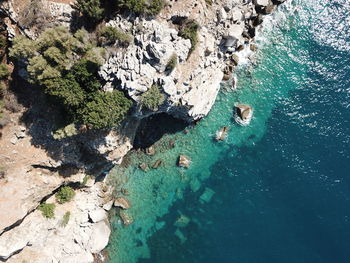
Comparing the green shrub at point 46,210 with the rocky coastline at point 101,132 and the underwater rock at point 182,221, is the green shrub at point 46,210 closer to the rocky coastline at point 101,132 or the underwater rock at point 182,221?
the rocky coastline at point 101,132

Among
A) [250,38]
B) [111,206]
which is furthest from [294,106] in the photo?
[111,206]

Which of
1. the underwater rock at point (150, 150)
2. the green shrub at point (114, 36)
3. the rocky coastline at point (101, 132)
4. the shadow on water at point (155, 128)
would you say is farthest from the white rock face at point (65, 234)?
the green shrub at point (114, 36)

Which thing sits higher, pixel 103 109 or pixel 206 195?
pixel 103 109

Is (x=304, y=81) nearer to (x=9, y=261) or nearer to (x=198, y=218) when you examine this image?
(x=198, y=218)

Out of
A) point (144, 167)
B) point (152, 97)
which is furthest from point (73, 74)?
point (144, 167)

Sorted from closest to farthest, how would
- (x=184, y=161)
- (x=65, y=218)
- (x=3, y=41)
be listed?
(x=3, y=41) → (x=65, y=218) → (x=184, y=161)

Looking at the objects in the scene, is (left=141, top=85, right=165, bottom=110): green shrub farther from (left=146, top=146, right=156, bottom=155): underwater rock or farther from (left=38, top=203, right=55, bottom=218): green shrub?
(left=38, top=203, right=55, bottom=218): green shrub

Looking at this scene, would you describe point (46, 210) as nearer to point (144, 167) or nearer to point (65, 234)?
point (65, 234)
